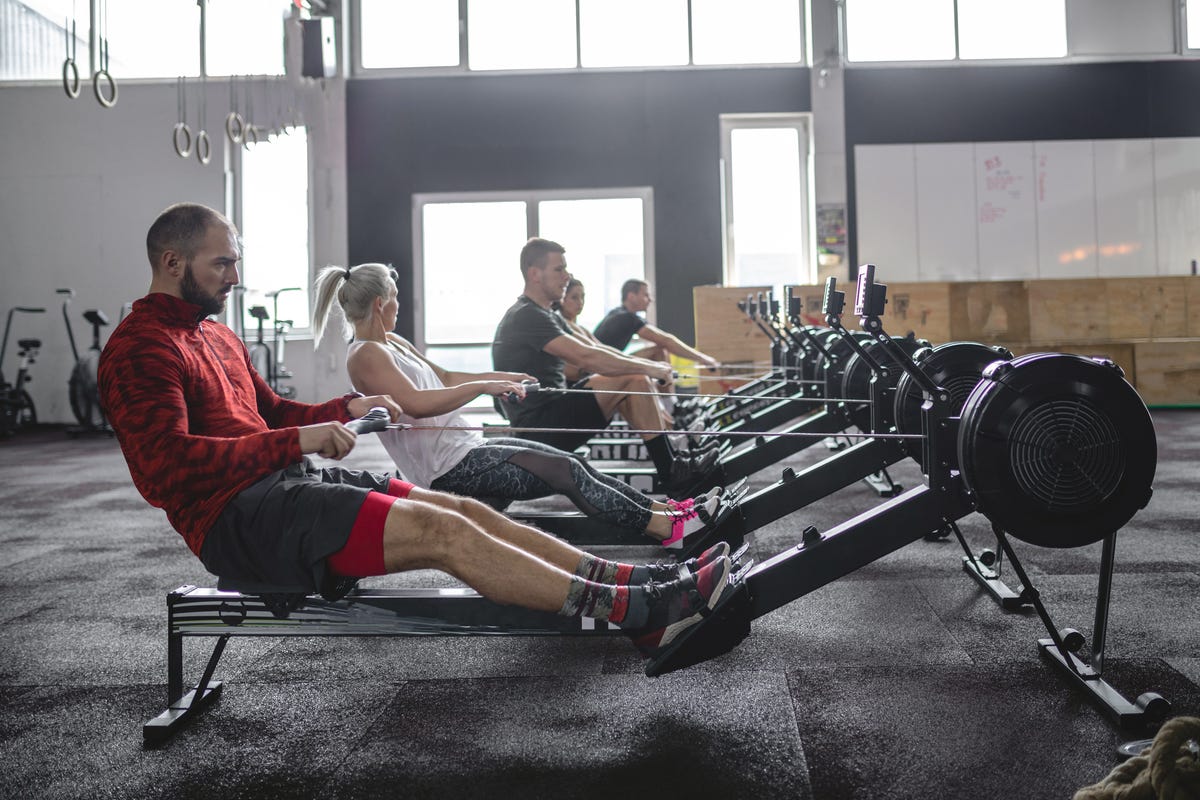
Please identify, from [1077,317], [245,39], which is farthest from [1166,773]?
[245,39]

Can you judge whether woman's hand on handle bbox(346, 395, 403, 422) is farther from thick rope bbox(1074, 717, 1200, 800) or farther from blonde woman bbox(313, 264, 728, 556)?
thick rope bbox(1074, 717, 1200, 800)

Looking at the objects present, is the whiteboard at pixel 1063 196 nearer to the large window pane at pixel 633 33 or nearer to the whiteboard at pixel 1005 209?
the whiteboard at pixel 1005 209

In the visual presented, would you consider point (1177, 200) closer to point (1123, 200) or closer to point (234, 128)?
point (1123, 200)

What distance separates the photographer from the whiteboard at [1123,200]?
962 centimetres

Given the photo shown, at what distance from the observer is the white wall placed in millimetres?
10141

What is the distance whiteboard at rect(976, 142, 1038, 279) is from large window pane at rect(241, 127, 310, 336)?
23.0 ft

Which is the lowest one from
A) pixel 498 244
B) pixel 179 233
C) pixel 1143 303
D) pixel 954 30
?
pixel 179 233

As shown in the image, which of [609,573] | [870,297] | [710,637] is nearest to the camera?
[710,637]

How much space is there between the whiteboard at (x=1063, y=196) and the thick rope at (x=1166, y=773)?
30.1 feet

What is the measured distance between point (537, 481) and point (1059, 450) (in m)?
1.45

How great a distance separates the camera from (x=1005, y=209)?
31.6 ft

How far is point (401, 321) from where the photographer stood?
9.84 meters

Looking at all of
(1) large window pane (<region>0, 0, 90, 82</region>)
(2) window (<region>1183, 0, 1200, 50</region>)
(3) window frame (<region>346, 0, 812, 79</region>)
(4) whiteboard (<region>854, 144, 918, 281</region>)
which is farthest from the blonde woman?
(2) window (<region>1183, 0, 1200, 50</region>)

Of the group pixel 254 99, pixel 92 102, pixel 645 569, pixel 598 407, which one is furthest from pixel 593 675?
pixel 92 102
